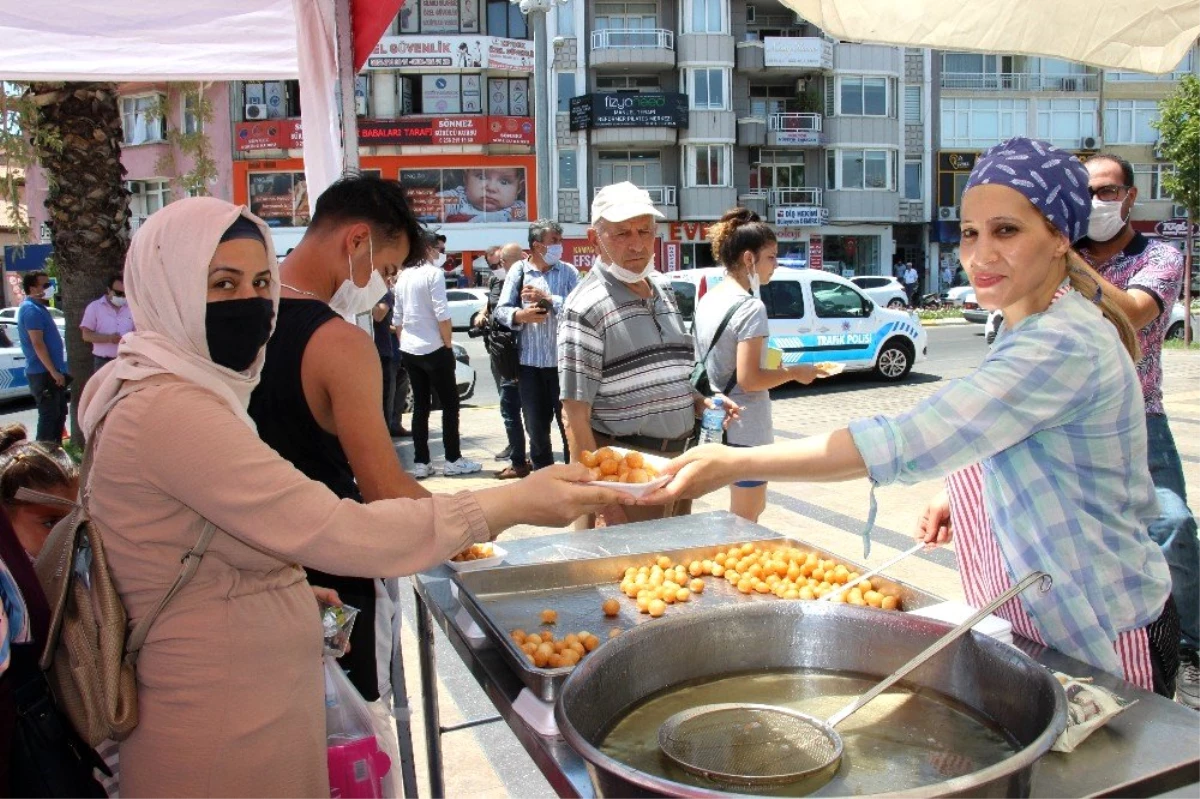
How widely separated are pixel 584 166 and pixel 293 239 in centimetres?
1106

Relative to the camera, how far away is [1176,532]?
323 cm

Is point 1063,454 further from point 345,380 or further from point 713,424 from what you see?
point 713,424

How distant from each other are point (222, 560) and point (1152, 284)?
3.28 m

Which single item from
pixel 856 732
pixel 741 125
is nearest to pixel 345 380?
pixel 856 732

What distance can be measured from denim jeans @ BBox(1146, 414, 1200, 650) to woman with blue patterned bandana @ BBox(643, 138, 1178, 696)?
1.53 m

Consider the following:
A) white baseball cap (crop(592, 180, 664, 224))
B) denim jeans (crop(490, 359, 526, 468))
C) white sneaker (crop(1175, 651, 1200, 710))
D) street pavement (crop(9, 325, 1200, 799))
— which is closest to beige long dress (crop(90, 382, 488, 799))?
street pavement (crop(9, 325, 1200, 799))

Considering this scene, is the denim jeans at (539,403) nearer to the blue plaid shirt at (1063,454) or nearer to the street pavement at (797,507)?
the street pavement at (797,507)

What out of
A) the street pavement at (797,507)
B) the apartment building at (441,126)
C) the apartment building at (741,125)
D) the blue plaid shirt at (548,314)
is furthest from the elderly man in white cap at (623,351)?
the apartment building at (441,126)

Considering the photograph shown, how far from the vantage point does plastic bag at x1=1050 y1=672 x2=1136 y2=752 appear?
1.51 m

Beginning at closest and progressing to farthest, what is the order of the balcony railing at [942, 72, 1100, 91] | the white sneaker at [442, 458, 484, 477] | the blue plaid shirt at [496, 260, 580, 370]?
the blue plaid shirt at [496, 260, 580, 370] < the white sneaker at [442, 458, 484, 477] < the balcony railing at [942, 72, 1100, 91]

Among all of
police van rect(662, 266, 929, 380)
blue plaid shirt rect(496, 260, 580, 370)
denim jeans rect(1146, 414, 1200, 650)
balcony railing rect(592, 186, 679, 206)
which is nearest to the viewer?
denim jeans rect(1146, 414, 1200, 650)

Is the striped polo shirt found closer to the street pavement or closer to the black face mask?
the street pavement

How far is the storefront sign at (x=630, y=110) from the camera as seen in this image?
36.0m

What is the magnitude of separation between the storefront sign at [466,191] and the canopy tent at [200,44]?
32105 mm
